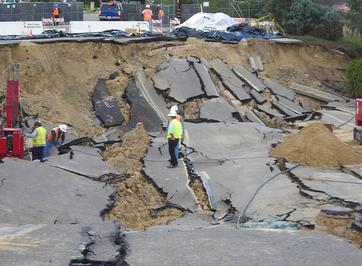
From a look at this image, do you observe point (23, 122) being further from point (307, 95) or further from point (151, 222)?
point (307, 95)

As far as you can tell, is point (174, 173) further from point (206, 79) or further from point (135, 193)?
point (206, 79)

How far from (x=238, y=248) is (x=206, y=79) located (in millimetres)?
14783

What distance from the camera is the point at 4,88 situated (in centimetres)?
1955

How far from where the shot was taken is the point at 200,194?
13.1m

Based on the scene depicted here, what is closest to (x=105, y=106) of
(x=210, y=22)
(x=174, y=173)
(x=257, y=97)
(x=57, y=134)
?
(x=57, y=134)

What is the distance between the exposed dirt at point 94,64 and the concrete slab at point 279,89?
86 cm

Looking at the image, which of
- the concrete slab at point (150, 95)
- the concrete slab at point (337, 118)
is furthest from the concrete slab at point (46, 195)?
the concrete slab at point (337, 118)

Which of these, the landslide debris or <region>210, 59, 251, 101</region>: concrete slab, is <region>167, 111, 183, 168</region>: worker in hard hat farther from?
<region>210, 59, 251, 101</region>: concrete slab

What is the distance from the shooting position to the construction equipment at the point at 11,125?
14703 mm

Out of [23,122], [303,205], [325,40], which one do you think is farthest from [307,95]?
[303,205]

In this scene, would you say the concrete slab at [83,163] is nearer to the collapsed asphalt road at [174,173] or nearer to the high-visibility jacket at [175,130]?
the collapsed asphalt road at [174,173]

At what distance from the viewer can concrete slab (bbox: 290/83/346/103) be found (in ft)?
80.5

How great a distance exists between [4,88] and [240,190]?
993cm

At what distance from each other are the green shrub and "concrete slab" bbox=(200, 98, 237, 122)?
19.6 feet
